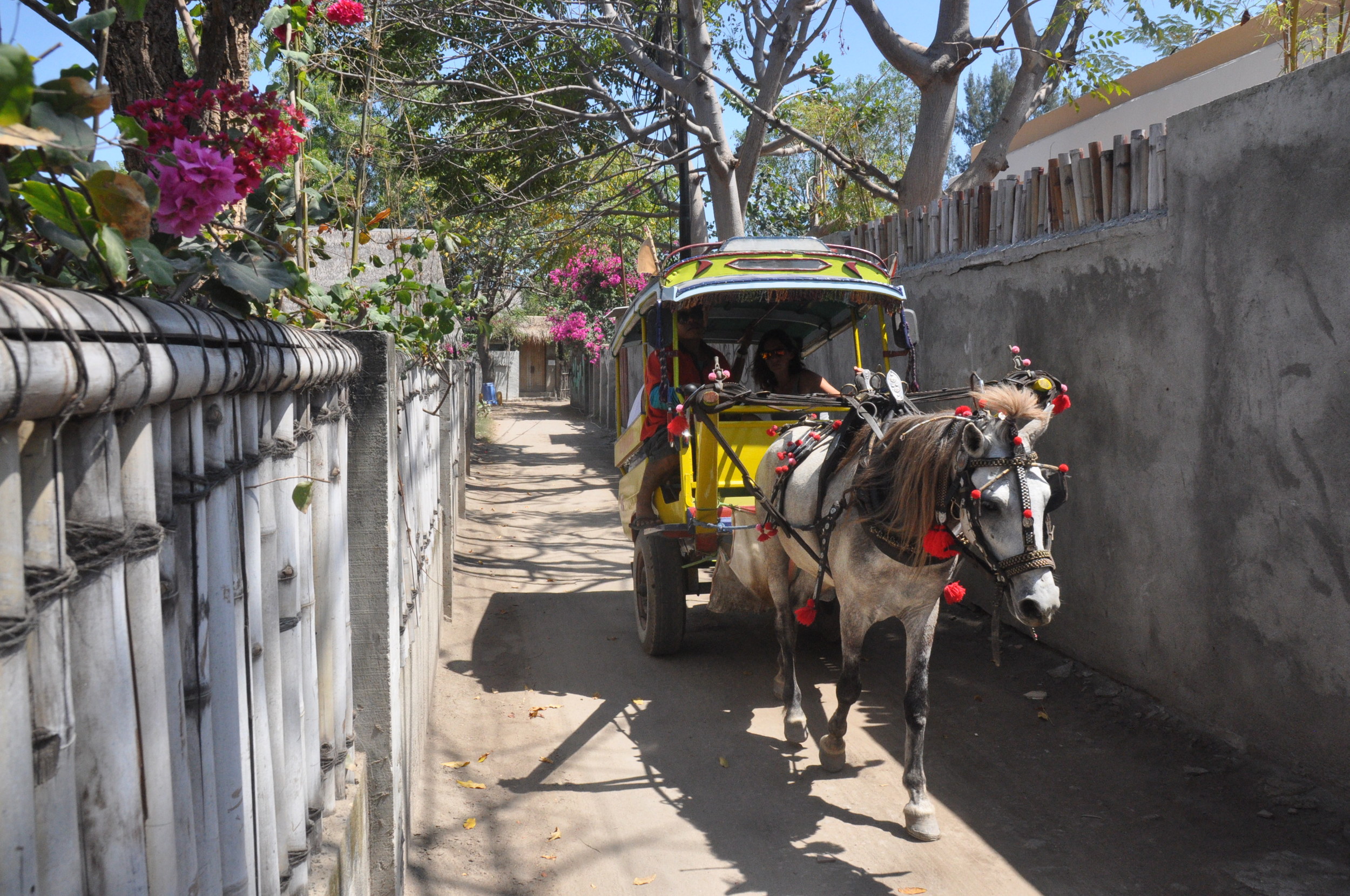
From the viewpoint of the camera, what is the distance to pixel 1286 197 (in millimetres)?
4312

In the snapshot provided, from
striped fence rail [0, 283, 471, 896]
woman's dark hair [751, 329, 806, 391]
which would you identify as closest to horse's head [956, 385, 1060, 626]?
striped fence rail [0, 283, 471, 896]

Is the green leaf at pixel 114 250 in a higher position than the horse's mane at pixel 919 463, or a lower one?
higher

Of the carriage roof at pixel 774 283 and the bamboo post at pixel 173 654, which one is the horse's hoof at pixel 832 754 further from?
the bamboo post at pixel 173 654

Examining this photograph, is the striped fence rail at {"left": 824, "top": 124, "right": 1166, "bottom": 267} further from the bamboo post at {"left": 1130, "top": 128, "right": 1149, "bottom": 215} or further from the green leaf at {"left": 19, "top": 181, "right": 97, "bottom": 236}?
the green leaf at {"left": 19, "top": 181, "right": 97, "bottom": 236}

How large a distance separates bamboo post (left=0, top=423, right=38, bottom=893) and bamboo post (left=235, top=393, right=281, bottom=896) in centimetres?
77

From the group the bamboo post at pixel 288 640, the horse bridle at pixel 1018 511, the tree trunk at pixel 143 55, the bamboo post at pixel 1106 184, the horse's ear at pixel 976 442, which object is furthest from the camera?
the bamboo post at pixel 1106 184

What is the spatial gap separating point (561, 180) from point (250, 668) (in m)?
12.3

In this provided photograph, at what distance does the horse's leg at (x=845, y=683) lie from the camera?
4.48 meters

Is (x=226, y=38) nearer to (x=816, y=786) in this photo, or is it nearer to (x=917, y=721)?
(x=917, y=721)

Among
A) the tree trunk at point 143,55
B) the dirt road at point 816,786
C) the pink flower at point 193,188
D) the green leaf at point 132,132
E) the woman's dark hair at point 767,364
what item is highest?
the tree trunk at point 143,55

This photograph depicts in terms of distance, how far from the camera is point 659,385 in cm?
592

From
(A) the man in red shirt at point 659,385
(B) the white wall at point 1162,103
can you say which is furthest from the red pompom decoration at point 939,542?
(B) the white wall at point 1162,103

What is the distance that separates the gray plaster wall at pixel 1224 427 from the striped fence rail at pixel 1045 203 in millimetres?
142

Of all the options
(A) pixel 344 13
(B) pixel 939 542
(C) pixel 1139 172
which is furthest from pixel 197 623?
(C) pixel 1139 172
